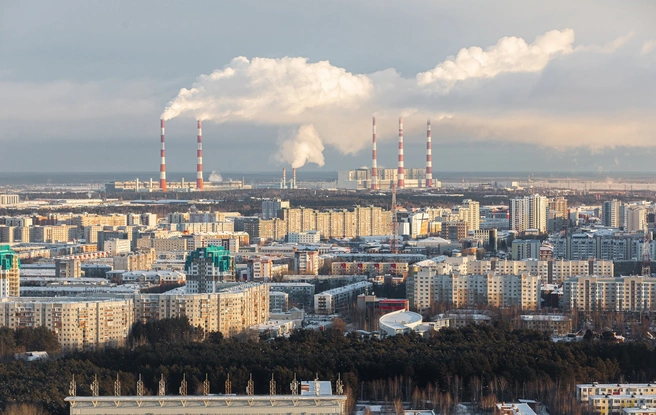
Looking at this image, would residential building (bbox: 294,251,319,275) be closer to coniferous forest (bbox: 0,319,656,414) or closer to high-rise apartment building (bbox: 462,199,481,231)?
coniferous forest (bbox: 0,319,656,414)

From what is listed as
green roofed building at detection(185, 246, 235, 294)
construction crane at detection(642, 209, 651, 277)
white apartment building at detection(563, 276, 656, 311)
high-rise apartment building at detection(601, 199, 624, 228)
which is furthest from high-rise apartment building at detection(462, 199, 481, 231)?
green roofed building at detection(185, 246, 235, 294)

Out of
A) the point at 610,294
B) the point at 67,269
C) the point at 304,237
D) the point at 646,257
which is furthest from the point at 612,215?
the point at 67,269

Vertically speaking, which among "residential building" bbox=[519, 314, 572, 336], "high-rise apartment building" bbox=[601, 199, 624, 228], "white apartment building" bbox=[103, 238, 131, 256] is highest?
"high-rise apartment building" bbox=[601, 199, 624, 228]

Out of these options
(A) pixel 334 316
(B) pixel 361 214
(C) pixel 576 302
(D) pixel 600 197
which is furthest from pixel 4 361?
(D) pixel 600 197

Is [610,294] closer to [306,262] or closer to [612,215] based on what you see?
[306,262]

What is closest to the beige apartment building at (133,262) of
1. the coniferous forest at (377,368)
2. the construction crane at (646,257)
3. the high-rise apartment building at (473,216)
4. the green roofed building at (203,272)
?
the green roofed building at (203,272)

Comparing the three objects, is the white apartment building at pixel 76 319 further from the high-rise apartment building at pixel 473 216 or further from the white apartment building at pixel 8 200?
the white apartment building at pixel 8 200

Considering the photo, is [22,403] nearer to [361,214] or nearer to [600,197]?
[361,214]
